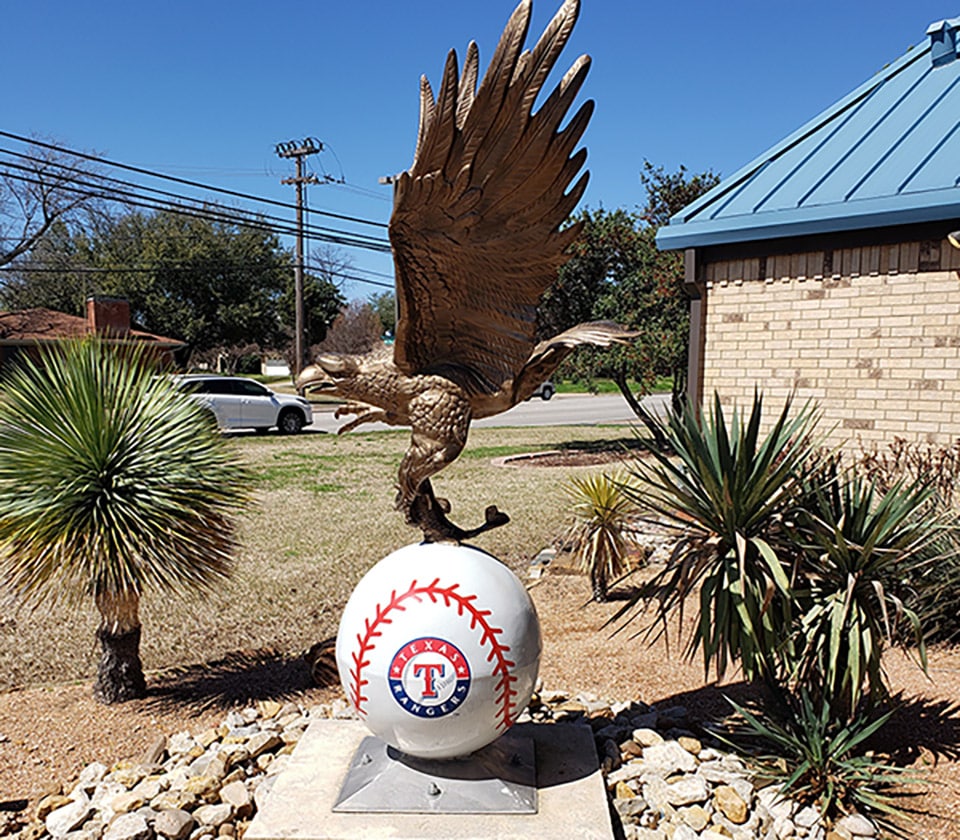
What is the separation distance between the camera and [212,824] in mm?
3984

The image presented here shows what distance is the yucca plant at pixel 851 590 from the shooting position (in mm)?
4090

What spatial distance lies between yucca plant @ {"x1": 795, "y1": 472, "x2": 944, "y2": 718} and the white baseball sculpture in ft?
5.09

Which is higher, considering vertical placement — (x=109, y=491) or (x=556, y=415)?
(x=109, y=491)

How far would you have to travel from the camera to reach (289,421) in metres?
23.0

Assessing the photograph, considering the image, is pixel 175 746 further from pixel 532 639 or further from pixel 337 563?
pixel 337 563

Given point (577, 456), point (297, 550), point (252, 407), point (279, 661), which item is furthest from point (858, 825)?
point (252, 407)

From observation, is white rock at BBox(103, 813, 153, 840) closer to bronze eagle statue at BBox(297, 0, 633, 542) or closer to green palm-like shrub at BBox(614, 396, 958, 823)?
bronze eagle statue at BBox(297, 0, 633, 542)

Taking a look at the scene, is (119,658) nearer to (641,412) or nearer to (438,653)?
(438,653)

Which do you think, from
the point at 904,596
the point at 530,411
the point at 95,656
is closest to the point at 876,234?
the point at 904,596

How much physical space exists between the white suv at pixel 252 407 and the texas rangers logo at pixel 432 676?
18.1 meters

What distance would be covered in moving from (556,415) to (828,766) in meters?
28.3

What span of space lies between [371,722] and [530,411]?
31063 mm

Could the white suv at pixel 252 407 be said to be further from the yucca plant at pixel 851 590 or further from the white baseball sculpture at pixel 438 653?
the yucca plant at pixel 851 590

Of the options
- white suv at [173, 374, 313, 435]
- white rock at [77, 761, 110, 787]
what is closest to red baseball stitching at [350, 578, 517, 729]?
white rock at [77, 761, 110, 787]
